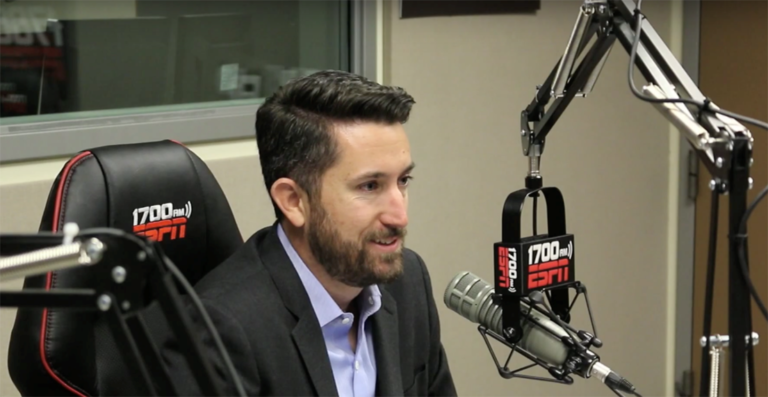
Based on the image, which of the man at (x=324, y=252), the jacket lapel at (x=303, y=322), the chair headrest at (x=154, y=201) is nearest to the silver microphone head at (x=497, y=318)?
the man at (x=324, y=252)

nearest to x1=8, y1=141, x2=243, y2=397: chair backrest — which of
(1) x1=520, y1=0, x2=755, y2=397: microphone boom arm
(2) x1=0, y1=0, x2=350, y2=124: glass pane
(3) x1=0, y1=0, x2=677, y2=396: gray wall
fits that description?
(1) x1=520, y1=0, x2=755, y2=397: microphone boom arm

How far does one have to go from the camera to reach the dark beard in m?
1.46

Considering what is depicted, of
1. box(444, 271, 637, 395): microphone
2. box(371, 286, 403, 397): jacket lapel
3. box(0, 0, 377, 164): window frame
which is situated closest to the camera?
box(444, 271, 637, 395): microphone

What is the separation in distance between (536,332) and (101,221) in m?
0.62

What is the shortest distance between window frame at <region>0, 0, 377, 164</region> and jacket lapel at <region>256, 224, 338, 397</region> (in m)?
0.70

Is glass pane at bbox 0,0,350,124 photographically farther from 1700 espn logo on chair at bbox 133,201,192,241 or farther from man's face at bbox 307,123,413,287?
man's face at bbox 307,123,413,287

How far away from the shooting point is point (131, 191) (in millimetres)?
1412

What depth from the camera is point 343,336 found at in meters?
1.54

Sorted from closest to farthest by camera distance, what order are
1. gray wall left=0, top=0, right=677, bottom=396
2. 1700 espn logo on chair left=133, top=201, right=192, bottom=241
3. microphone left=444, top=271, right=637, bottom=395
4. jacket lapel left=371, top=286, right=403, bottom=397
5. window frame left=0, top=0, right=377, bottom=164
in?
microphone left=444, top=271, right=637, bottom=395
1700 espn logo on chair left=133, top=201, right=192, bottom=241
jacket lapel left=371, top=286, right=403, bottom=397
window frame left=0, top=0, right=377, bottom=164
gray wall left=0, top=0, right=677, bottom=396

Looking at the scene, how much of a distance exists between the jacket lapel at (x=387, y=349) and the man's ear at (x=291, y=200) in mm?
200

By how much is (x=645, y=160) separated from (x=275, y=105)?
203 centimetres

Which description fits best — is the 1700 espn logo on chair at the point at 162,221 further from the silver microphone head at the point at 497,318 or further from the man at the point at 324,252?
the silver microphone head at the point at 497,318

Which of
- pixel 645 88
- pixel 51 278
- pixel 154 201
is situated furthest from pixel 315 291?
pixel 645 88

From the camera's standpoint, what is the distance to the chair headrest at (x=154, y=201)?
1365 millimetres
